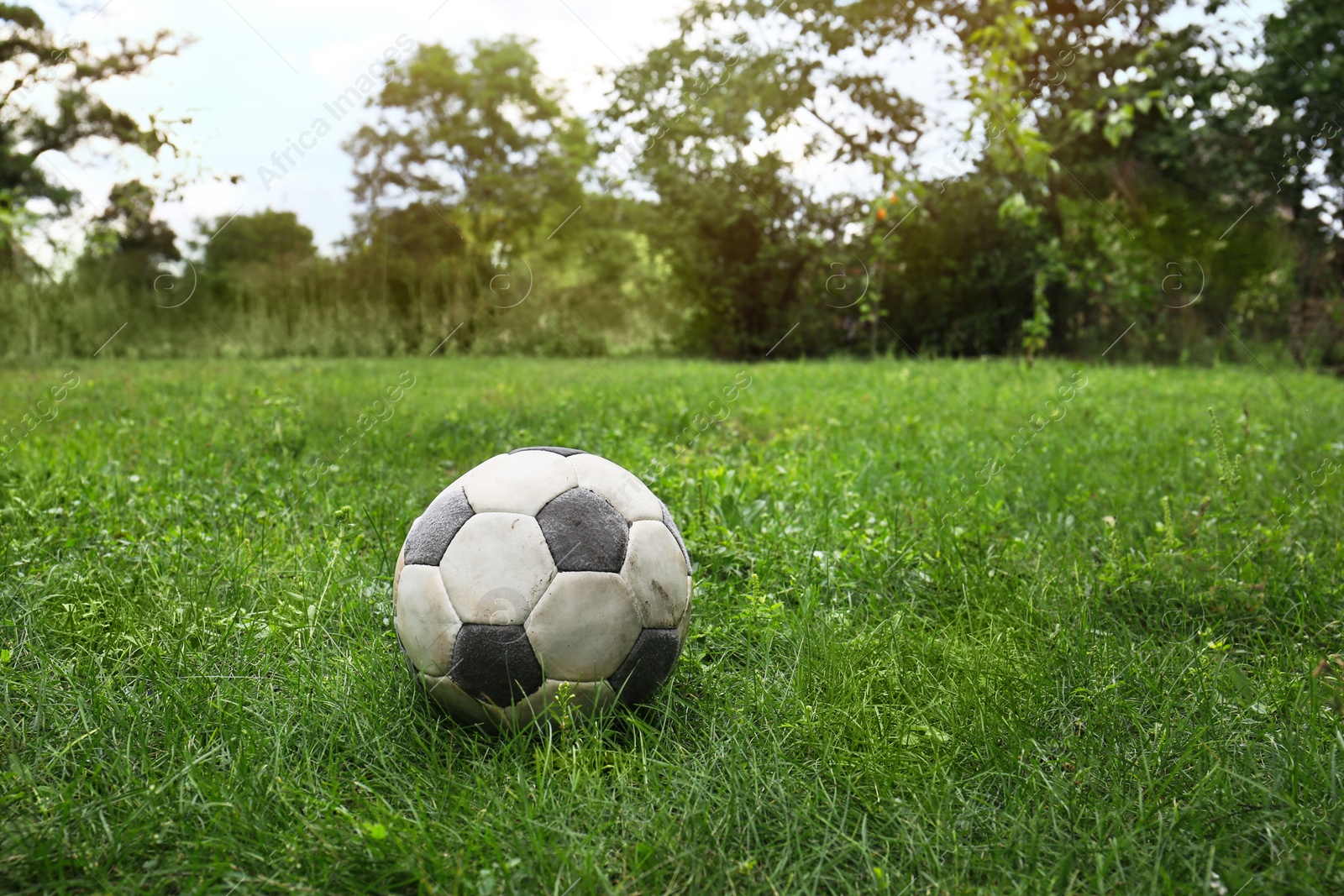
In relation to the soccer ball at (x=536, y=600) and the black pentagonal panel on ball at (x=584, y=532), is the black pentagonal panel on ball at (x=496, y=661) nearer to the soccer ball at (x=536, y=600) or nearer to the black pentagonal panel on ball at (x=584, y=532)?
the soccer ball at (x=536, y=600)

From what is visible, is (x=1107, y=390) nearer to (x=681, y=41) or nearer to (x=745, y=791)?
(x=745, y=791)

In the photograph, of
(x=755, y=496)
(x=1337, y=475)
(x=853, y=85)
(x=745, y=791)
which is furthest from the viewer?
(x=853, y=85)

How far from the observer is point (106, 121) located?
48.7ft

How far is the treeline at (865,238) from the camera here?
12.2 meters

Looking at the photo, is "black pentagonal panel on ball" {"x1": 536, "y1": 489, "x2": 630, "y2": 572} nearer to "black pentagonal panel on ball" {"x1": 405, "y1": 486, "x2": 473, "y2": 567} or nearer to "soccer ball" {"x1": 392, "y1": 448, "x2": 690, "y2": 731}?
"soccer ball" {"x1": 392, "y1": 448, "x2": 690, "y2": 731}

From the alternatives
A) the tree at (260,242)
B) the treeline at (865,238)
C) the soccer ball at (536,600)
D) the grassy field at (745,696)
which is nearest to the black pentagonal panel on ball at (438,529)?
the soccer ball at (536,600)

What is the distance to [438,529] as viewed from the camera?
6.86ft

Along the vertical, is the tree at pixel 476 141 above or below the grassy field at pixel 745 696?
above

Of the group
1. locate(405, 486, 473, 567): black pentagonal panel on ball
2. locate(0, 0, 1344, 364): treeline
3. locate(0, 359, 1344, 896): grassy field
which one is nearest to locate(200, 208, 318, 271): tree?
locate(0, 0, 1344, 364): treeline

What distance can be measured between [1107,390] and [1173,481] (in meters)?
4.20

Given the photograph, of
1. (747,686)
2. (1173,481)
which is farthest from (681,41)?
(747,686)

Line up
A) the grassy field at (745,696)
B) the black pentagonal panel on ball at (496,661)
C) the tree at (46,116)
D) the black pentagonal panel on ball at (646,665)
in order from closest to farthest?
1. the grassy field at (745,696)
2. the black pentagonal panel on ball at (496,661)
3. the black pentagonal panel on ball at (646,665)
4. the tree at (46,116)

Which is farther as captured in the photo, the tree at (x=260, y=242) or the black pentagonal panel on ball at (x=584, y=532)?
the tree at (x=260, y=242)

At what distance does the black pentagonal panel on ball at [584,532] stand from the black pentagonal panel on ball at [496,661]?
0.65 ft
